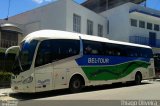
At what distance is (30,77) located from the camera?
49.0ft

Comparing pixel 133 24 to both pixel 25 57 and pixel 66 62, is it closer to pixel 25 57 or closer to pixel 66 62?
pixel 66 62

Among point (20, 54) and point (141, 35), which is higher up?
point (141, 35)

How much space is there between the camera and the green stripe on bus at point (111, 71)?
18.2m

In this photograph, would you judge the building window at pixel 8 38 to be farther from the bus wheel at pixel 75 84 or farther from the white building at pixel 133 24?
the white building at pixel 133 24

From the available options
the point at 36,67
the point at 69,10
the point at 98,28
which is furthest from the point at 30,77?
the point at 98,28

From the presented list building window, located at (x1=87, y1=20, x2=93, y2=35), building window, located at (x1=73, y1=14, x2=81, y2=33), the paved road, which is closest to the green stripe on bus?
the paved road

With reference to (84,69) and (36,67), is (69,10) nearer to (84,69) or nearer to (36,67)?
(84,69)

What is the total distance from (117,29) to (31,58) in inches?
895

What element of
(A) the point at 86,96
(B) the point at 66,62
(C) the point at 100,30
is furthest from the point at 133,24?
(A) the point at 86,96

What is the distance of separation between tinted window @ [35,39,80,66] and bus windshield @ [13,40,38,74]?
33cm

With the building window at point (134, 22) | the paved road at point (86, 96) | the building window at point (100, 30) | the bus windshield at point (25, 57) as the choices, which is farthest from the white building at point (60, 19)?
the bus windshield at point (25, 57)

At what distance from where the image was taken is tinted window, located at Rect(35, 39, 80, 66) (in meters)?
15.4

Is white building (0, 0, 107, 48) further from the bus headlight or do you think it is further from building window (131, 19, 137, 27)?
the bus headlight

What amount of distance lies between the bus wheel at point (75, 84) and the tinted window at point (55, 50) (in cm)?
138
